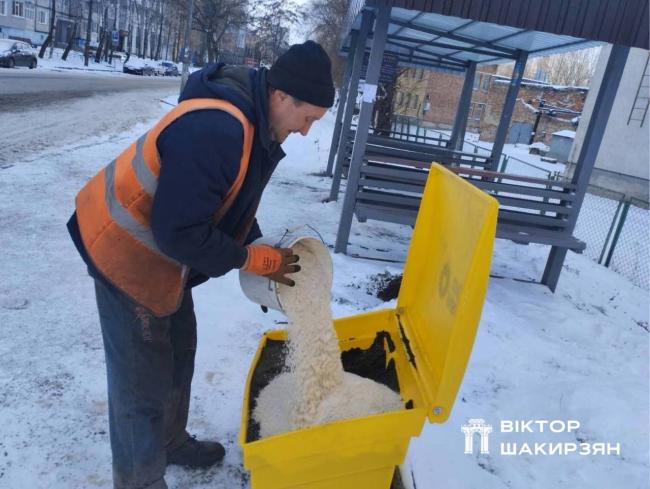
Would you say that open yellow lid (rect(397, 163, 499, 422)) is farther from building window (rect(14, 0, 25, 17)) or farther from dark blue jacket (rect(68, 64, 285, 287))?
building window (rect(14, 0, 25, 17))

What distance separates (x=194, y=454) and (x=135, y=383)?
0.72 m

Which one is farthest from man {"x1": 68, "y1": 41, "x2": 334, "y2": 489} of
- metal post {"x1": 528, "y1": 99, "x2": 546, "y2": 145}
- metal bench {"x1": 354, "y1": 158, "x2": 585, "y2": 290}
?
metal post {"x1": 528, "y1": 99, "x2": 546, "y2": 145}

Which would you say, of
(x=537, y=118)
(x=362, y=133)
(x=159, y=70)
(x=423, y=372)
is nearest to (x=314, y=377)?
(x=423, y=372)

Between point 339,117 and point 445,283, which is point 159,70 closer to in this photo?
point 339,117

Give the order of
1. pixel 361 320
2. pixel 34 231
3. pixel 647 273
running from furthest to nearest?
pixel 647 273 < pixel 34 231 < pixel 361 320

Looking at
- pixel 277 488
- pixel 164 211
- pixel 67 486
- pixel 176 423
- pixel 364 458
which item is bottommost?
pixel 67 486

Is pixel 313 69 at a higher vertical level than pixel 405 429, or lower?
higher

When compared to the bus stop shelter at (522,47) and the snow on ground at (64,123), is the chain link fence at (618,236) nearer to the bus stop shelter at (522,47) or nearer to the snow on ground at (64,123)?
the bus stop shelter at (522,47)

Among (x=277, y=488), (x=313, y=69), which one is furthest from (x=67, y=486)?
(x=313, y=69)

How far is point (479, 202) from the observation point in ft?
5.81

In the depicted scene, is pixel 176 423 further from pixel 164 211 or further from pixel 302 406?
pixel 164 211

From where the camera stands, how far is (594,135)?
5.35 meters

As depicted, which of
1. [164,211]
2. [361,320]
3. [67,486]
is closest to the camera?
[164,211]

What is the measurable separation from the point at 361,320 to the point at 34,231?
3978 mm
